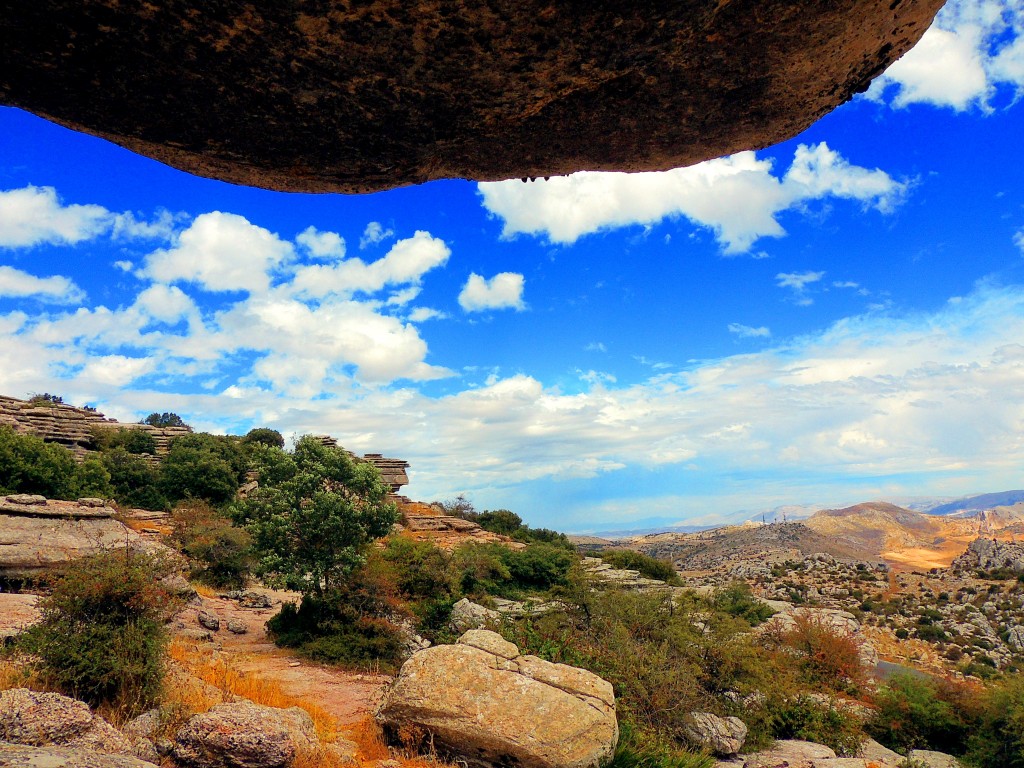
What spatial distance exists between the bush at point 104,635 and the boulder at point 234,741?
1.53 meters

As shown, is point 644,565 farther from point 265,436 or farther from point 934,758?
point 265,436

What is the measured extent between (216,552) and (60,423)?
82.5 feet

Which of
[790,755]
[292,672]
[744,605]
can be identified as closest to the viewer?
[292,672]

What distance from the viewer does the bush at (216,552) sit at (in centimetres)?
2306

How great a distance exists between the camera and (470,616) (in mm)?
15047

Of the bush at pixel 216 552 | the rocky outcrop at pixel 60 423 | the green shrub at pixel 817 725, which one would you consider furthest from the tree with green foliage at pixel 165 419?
the green shrub at pixel 817 725

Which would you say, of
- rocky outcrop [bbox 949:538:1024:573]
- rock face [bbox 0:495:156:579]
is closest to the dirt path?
rock face [bbox 0:495:156:579]

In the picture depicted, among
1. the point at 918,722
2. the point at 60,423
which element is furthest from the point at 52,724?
the point at 60,423

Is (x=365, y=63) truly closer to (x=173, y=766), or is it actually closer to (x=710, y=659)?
(x=173, y=766)

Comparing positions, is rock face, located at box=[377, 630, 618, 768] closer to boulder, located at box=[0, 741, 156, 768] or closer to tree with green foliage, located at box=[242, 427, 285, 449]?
boulder, located at box=[0, 741, 156, 768]

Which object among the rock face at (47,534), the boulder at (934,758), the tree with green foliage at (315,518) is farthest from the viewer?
the tree with green foliage at (315,518)

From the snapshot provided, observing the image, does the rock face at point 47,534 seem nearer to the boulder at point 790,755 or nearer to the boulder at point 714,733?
the boulder at point 714,733

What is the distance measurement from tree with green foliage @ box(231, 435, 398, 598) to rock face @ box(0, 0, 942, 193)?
12470 mm

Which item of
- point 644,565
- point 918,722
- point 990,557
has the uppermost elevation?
point 644,565
